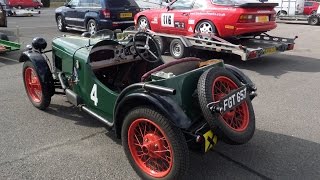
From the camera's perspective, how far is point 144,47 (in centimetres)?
447

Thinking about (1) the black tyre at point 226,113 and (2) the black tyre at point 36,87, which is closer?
(1) the black tyre at point 226,113

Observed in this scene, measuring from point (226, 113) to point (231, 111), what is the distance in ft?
0.31

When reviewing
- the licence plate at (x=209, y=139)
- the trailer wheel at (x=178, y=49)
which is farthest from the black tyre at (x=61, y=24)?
the licence plate at (x=209, y=139)

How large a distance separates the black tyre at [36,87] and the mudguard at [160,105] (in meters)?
1.86

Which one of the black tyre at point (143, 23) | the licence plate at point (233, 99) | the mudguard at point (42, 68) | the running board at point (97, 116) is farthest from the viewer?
the black tyre at point (143, 23)

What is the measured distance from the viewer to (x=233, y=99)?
10.3ft

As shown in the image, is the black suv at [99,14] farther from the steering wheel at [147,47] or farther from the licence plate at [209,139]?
the licence plate at [209,139]

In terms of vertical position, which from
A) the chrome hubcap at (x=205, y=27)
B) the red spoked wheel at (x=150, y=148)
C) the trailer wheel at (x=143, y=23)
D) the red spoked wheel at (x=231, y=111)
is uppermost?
the trailer wheel at (x=143, y=23)

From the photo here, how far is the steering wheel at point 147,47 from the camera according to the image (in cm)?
444

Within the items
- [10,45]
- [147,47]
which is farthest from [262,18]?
[10,45]

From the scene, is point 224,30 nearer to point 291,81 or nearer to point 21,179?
point 291,81

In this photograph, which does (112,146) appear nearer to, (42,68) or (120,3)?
(42,68)

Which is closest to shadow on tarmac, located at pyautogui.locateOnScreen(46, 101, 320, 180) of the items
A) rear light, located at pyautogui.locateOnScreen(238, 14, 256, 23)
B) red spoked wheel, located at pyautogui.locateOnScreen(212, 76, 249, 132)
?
red spoked wheel, located at pyautogui.locateOnScreen(212, 76, 249, 132)

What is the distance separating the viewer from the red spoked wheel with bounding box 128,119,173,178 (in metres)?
3.07
